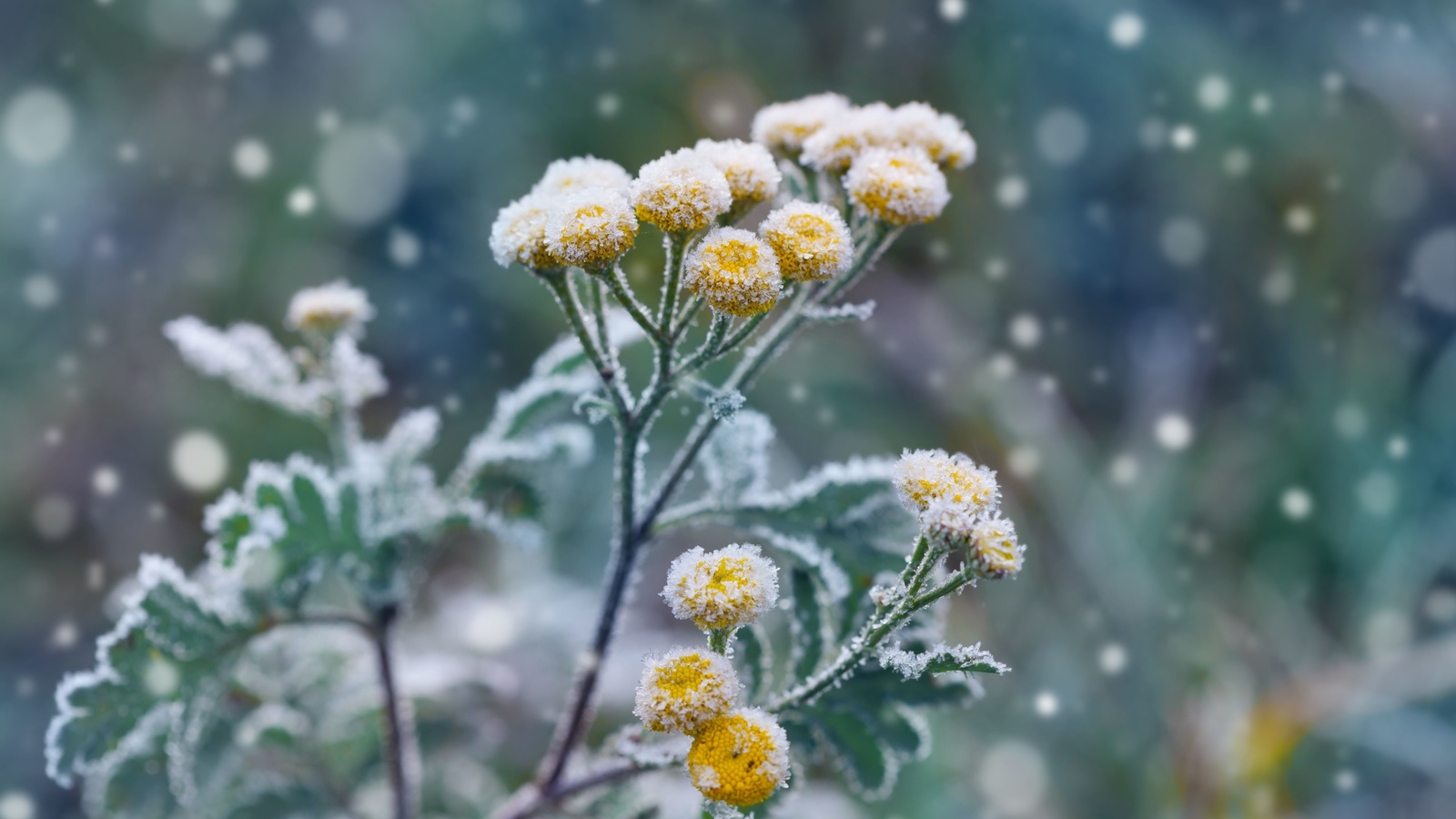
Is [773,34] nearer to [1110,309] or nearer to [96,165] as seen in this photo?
[1110,309]

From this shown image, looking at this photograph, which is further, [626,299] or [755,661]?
[755,661]

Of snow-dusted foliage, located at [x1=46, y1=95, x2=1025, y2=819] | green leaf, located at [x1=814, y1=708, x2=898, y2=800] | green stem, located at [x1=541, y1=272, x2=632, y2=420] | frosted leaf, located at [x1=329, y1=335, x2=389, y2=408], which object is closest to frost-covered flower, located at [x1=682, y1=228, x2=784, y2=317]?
snow-dusted foliage, located at [x1=46, y1=95, x2=1025, y2=819]

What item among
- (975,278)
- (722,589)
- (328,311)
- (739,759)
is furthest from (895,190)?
(975,278)

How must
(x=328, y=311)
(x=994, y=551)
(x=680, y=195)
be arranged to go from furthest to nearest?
(x=328, y=311) → (x=680, y=195) → (x=994, y=551)

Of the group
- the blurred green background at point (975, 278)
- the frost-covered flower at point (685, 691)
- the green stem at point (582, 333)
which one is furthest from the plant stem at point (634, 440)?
the blurred green background at point (975, 278)

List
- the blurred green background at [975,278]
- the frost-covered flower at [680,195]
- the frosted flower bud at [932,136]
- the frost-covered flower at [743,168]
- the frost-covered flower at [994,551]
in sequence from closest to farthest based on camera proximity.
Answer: the frost-covered flower at [994,551]
the frost-covered flower at [680,195]
the frost-covered flower at [743,168]
the frosted flower bud at [932,136]
the blurred green background at [975,278]

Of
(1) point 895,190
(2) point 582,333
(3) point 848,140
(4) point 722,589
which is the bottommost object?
(4) point 722,589

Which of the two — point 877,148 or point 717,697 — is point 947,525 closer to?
point 717,697

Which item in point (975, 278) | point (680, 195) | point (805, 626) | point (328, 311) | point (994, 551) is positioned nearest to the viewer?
point (994, 551)

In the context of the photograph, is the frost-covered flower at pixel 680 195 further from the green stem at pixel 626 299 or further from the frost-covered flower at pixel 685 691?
the frost-covered flower at pixel 685 691
